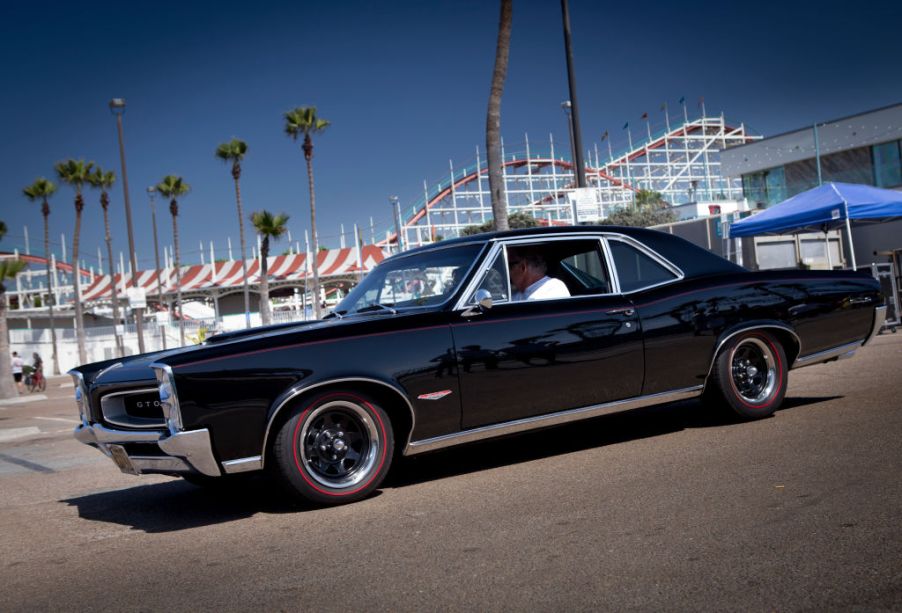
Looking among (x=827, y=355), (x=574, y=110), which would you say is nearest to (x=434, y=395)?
(x=827, y=355)

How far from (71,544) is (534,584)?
278cm

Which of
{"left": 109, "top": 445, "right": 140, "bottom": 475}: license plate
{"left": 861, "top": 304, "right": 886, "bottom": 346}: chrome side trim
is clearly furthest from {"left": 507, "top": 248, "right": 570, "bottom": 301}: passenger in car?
{"left": 861, "top": 304, "right": 886, "bottom": 346}: chrome side trim

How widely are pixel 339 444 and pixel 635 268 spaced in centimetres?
256

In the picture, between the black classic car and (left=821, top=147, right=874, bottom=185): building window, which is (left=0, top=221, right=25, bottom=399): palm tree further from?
(left=821, top=147, right=874, bottom=185): building window

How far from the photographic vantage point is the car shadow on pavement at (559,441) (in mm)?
5848

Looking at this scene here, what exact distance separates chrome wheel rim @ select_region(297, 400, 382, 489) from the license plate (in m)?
1.02

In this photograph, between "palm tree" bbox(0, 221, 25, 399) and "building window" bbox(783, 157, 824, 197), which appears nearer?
"palm tree" bbox(0, 221, 25, 399)

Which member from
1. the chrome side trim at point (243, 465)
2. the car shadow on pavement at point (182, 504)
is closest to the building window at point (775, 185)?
the car shadow on pavement at point (182, 504)

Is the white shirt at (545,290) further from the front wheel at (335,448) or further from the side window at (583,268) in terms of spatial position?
the front wheel at (335,448)

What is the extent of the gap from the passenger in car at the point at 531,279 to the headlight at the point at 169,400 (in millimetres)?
2284

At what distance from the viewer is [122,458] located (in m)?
4.89

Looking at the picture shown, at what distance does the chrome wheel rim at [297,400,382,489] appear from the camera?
4777 mm

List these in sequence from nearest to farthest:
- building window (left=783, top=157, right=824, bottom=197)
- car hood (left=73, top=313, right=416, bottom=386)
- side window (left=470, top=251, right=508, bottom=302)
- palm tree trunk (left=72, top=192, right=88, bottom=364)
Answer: car hood (left=73, top=313, right=416, bottom=386), side window (left=470, top=251, right=508, bottom=302), building window (left=783, top=157, right=824, bottom=197), palm tree trunk (left=72, top=192, right=88, bottom=364)

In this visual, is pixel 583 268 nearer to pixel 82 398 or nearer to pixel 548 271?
pixel 548 271
